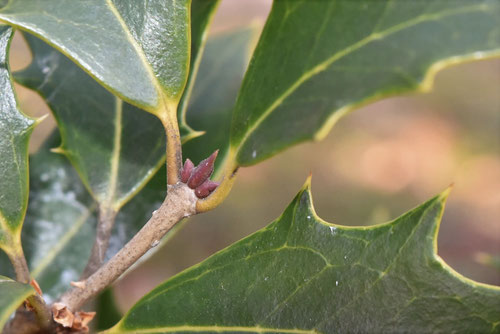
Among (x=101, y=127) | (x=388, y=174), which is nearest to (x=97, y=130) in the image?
(x=101, y=127)

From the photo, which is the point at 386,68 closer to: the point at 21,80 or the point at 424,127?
the point at 21,80

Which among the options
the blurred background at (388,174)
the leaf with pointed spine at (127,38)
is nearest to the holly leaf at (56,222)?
the leaf with pointed spine at (127,38)

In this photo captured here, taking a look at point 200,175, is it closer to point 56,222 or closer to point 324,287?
point 324,287

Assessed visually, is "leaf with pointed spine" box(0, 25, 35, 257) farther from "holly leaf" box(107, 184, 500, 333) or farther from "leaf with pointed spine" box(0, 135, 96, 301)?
"leaf with pointed spine" box(0, 135, 96, 301)

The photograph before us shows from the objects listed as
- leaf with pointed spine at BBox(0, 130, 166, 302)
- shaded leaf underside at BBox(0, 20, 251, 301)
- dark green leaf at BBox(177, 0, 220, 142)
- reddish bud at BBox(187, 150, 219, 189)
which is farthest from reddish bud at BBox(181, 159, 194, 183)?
leaf with pointed spine at BBox(0, 130, 166, 302)

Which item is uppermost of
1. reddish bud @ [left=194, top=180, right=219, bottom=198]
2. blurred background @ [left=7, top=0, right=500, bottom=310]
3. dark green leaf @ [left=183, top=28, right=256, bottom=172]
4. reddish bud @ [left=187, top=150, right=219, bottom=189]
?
reddish bud @ [left=187, top=150, right=219, bottom=189]

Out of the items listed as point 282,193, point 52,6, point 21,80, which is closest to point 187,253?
point 282,193
